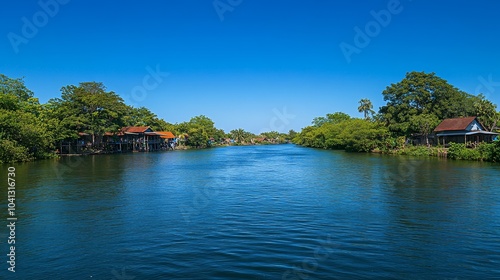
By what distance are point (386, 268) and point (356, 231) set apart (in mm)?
2882

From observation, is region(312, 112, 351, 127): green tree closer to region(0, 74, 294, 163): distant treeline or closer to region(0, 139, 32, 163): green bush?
region(0, 74, 294, 163): distant treeline

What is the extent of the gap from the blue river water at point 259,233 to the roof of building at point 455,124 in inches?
1200

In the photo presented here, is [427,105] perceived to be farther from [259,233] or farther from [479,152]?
[259,233]

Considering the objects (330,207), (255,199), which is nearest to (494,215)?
→ (330,207)

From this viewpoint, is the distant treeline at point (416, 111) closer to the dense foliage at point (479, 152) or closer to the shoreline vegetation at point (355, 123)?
the shoreline vegetation at point (355, 123)

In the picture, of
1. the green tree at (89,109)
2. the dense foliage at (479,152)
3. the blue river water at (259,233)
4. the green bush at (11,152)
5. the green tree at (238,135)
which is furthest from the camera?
the green tree at (238,135)

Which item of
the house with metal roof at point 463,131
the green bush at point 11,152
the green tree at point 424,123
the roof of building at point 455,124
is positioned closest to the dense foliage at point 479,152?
the house with metal roof at point 463,131

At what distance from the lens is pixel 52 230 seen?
11.4 m

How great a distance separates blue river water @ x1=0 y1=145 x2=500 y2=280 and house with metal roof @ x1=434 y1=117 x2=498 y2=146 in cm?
3049

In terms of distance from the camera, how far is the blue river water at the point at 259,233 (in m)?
8.02

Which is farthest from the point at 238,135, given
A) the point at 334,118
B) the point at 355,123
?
the point at 355,123

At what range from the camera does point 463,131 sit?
150 feet

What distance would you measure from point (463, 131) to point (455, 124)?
5.54 ft

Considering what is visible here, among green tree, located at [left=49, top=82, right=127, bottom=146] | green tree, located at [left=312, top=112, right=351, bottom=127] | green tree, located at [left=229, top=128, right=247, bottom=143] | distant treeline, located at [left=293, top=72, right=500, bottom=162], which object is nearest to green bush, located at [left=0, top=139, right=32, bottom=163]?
green tree, located at [left=49, top=82, right=127, bottom=146]
